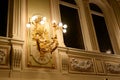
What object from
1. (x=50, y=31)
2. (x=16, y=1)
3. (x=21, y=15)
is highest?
(x=16, y=1)

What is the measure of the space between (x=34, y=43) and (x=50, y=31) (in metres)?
0.60

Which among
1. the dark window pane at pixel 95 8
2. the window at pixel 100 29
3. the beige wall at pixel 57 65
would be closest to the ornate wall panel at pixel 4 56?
the beige wall at pixel 57 65

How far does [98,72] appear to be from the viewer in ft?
15.8

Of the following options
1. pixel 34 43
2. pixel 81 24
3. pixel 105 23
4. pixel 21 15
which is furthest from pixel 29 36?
pixel 105 23

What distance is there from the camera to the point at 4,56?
12.0ft

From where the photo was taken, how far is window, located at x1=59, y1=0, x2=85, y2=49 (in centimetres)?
521

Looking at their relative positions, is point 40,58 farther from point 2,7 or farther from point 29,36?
point 2,7

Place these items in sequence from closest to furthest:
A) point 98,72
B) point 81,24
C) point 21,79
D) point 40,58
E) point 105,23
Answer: point 21,79 < point 40,58 < point 98,72 < point 81,24 < point 105,23

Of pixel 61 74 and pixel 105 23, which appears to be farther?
pixel 105 23

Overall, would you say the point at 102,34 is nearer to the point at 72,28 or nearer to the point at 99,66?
the point at 72,28

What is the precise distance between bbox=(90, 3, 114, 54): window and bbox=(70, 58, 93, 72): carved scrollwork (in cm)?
109

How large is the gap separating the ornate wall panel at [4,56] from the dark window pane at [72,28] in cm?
183

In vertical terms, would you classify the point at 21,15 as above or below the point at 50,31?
above

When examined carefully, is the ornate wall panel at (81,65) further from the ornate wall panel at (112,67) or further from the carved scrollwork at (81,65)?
the ornate wall panel at (112,67)
